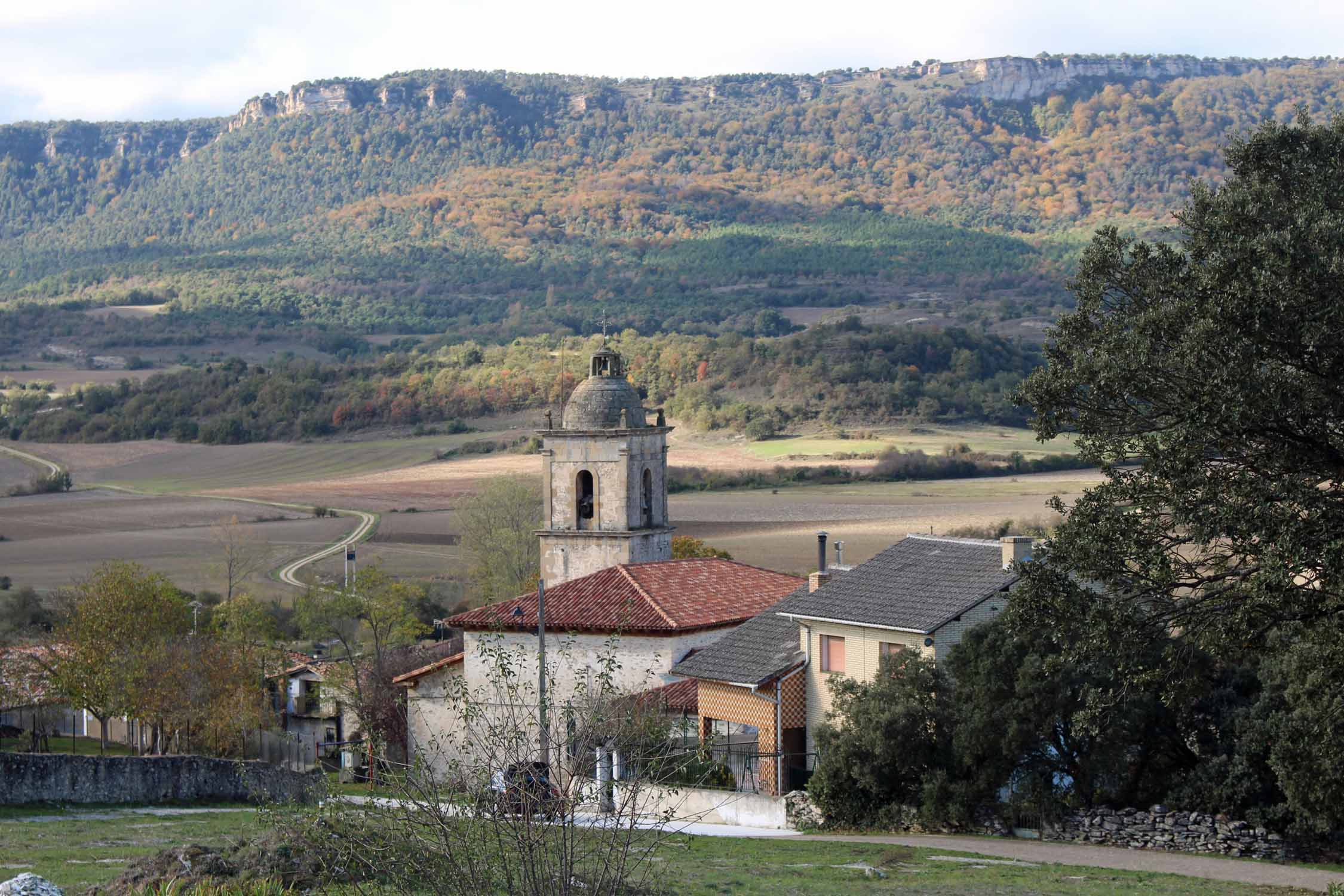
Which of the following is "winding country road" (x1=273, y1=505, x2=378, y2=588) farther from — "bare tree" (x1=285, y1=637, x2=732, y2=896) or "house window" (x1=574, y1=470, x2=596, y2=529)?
"bare tree" (x1=285, y1=637, x2=732, y2=896)

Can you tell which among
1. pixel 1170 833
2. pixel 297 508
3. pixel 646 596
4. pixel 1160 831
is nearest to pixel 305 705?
pixel 646 596

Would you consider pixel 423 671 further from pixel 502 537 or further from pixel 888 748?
pixel 502 537

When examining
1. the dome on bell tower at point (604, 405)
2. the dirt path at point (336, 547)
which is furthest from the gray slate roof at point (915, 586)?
the dirt path at point (336, 547)

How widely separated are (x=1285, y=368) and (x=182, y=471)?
108 meters

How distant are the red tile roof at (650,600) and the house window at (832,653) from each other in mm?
4639

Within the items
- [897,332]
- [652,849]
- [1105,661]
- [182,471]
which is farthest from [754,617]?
[897,332]

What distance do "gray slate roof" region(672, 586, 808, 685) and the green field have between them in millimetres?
70326

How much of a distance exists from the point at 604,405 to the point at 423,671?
9953mm

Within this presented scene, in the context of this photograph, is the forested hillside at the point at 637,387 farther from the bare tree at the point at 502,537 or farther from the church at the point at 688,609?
the church at the point at 688,609

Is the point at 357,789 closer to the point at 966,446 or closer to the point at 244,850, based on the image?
the point at 244,850

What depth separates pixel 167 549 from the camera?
85562 millimetres

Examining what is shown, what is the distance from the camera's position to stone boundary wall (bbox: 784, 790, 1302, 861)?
2434 cm

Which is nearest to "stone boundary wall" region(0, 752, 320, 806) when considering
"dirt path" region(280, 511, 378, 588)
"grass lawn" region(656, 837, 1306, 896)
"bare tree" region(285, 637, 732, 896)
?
"grass lawn" region(656, 837, 1306, 896)

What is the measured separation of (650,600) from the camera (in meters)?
38.0
